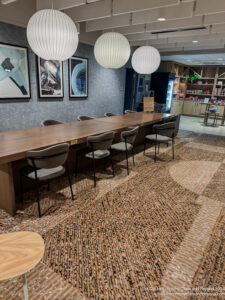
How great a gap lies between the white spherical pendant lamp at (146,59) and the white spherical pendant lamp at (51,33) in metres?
1.78

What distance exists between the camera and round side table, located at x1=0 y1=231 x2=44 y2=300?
1.04 m

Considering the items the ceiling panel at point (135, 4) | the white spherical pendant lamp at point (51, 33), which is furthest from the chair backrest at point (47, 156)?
the ceiling panel at point (135, 4)

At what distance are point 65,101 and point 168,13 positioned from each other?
9.94 feet

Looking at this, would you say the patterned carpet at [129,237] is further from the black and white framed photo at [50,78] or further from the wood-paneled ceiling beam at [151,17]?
the wood-paneled ceiling beam at [151,17]

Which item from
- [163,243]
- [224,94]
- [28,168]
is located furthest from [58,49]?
[224,94]

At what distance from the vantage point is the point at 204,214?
7.88 feet

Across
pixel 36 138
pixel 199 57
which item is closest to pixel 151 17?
pixel 36 138

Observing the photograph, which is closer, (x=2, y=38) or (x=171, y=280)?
(x=171, y=280)

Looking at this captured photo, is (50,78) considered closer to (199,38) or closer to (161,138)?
(161,138)

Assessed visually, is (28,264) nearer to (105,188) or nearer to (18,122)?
(105,188)

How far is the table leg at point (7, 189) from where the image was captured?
204 cm

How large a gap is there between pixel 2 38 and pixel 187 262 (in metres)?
4.53

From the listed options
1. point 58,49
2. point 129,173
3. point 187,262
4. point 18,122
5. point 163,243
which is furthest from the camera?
point 18,122

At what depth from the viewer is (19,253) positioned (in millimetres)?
1140
